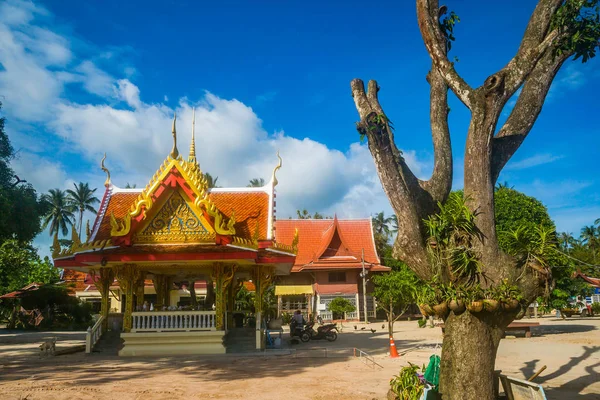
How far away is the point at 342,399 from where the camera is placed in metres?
7.49

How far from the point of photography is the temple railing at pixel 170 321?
13.4 metres

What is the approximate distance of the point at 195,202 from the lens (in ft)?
44.4

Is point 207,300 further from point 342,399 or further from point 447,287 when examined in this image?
point 447,287

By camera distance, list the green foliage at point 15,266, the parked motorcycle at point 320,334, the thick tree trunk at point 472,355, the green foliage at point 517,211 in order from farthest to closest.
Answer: the green foliage at point 517,211, the green foliage at point 15,266, the parked motorcycle at point 320,334, the thick tree trunk at point 472,355

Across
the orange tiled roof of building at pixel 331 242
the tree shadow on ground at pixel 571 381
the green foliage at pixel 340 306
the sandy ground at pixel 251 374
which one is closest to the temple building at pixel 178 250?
the sandy ground at pixel 251 374

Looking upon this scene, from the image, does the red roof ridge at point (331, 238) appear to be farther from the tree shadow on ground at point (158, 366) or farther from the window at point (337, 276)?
the tree shadow on ground at point (158, 366)

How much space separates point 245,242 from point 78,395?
6282 mm

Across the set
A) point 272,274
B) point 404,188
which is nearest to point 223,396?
point 404,188

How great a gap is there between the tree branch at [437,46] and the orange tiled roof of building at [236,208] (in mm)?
9244

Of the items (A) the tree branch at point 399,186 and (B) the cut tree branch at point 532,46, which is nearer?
(A) the tree branch at point 399,186

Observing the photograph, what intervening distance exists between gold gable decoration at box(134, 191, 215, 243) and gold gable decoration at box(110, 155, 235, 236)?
0.38 meters

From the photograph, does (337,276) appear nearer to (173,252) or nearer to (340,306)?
(340,306)

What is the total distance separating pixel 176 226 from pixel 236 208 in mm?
2701

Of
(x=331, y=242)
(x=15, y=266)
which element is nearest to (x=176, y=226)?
(x=15, y=266)
